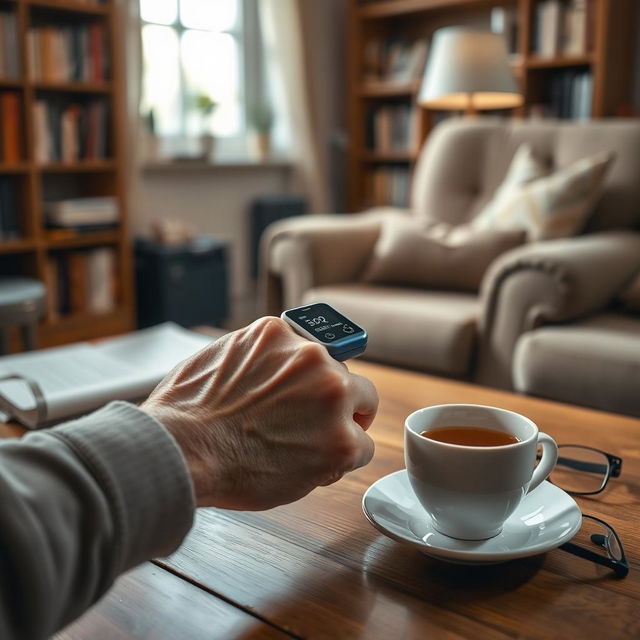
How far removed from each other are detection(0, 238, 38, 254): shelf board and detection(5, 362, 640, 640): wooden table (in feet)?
7.71

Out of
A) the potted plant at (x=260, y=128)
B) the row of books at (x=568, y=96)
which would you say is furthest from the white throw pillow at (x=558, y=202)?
the potted plant at (x=260, y=128)

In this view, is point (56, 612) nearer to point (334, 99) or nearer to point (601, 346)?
point (601, 346)

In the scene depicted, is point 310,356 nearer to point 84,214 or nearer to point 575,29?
point 84,214

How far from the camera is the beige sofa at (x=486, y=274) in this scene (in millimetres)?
1854

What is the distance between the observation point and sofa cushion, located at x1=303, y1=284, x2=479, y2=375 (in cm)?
194

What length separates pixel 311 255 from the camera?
7.69ft

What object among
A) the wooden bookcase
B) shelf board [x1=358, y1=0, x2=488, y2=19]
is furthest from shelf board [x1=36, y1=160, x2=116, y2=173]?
shelf board [x1=358, y1=0, x2=488, y2=19]

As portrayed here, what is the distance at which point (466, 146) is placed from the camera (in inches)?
104

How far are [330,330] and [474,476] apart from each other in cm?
16

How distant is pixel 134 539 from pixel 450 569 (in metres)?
0.26

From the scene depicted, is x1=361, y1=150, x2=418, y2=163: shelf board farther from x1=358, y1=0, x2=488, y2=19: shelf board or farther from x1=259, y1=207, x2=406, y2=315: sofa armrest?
x1=259, y1=207, x2=406, y2=315: sofa armrest

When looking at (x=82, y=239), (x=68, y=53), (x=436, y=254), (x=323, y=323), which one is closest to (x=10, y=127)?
(x=68, y=53)

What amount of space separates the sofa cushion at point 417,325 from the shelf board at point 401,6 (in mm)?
2090

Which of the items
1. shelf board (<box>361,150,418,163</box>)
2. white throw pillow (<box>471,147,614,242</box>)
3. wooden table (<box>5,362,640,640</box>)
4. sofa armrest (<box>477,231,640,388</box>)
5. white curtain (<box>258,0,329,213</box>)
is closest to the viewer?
wooden table (<box>5,362,640,640</box>)
